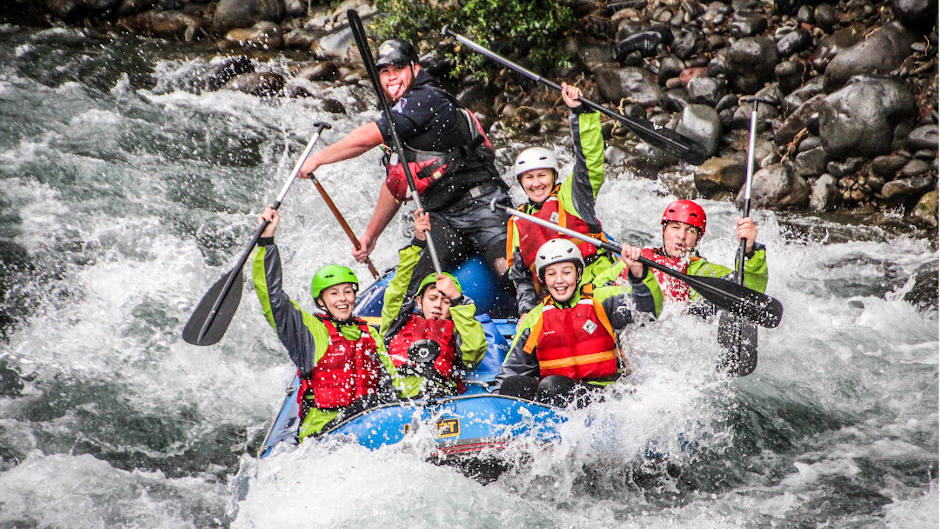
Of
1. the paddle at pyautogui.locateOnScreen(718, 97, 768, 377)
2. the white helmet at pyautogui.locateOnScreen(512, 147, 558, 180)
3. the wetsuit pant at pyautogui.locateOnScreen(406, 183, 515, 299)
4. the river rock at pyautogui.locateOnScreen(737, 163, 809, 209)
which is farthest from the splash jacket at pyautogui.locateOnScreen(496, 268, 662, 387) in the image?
the river rock at pyautogui.locateOnScreen(737, 163, 809, 209)

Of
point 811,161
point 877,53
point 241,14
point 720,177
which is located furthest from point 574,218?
point 241,14

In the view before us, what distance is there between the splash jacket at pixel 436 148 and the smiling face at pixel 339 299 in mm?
1056

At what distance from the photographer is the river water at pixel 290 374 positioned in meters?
4.75

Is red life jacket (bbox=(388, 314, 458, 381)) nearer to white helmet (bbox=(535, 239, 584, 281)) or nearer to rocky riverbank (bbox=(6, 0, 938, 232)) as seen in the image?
white helmet (bbox=(535, 239, 584, 281))

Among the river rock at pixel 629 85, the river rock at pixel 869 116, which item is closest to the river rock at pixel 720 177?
the river rock at pixel 869 116

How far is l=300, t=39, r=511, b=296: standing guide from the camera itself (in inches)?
225

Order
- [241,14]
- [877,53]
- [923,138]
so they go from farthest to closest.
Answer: [241,14], [877,53], [923,138]

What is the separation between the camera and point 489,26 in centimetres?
1060

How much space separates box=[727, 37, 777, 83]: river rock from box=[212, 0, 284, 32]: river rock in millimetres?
6922

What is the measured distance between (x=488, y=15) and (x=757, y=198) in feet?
13.2

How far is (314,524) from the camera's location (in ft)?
15.1

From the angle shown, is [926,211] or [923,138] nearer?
[926,211]

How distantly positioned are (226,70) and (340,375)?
25.0 feet

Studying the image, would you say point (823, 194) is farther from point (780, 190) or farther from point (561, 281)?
point (561, 281)
